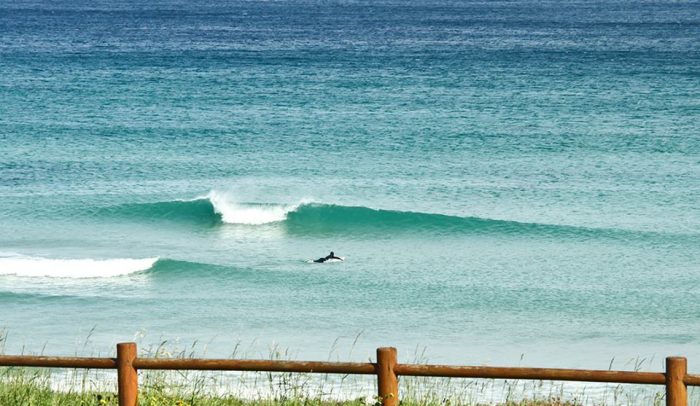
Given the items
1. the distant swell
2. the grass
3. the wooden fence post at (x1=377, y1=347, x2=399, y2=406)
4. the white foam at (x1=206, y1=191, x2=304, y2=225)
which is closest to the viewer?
the wooden fence post at (x1=377, y1=347, x2=399, y2=406)

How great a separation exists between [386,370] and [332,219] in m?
22.3

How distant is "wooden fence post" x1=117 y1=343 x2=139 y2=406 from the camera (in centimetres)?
895

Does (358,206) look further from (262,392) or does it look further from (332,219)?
(262,392)

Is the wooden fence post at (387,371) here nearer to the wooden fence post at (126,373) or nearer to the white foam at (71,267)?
the wooden fence post at (126,373)

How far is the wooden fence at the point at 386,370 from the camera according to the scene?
8.35 m

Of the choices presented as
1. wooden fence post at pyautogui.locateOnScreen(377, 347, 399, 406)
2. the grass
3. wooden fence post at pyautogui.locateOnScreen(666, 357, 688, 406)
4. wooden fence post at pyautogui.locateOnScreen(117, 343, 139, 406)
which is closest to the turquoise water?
the grass

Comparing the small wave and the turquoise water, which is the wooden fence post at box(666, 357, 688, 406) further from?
the small wave

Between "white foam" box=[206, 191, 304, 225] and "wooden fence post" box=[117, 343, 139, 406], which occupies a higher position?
"white foam" box=[206, 191, 304, 225]

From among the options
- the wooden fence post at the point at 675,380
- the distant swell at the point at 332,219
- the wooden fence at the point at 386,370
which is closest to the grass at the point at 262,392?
the wooden fence at the point at 386,370

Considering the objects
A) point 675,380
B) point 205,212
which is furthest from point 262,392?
point 205,212

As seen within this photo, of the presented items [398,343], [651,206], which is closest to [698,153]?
[651,206]

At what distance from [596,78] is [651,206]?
30.8m

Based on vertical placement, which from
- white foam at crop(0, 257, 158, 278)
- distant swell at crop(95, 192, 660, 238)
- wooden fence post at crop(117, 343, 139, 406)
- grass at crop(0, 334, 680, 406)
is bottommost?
wooden fence post at crop(117, 343, 139, 406)

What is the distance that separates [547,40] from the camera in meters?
86.6
